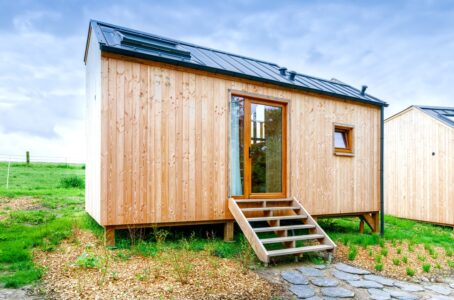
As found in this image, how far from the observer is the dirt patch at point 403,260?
179 inches

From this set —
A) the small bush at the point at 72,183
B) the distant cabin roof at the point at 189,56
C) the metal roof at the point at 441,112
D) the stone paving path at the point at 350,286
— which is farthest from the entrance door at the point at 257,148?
the small bush at the point at 72,183

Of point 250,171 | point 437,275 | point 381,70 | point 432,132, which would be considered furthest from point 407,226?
point 381,70

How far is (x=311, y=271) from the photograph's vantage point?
4238 millimetres

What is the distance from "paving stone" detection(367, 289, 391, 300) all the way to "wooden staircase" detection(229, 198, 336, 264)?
1.05 metres

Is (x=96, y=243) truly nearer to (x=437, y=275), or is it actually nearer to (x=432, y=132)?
(x=437, y=275)

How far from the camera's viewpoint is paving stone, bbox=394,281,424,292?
3.85m

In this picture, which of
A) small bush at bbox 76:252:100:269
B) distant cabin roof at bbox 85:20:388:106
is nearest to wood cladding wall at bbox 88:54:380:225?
distant cabin roof at bbox 85:20:388:106

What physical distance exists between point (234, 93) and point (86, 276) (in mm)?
3699

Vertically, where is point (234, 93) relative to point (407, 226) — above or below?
above

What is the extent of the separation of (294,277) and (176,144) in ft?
8.68

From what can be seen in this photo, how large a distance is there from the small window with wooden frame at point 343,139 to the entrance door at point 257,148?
153 centimetres

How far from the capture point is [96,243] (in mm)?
4781

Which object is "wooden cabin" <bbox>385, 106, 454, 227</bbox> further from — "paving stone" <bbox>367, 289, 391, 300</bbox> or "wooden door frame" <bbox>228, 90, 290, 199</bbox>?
"paving stone" <bbox>367, 289, 391, 300</bbox>

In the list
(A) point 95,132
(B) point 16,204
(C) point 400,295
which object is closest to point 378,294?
(C) point 400,295
